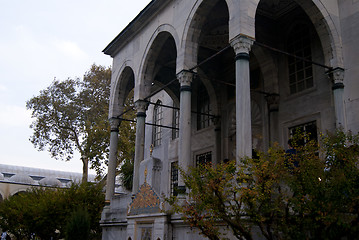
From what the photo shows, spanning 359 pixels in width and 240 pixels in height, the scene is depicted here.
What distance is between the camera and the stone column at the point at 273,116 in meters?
15.4

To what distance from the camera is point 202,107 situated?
20516mm

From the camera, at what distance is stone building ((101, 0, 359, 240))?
12094mm

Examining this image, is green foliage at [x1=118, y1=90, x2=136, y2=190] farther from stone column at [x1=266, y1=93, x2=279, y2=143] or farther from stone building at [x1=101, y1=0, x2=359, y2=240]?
stone column at [x1=266, y1=93, x2=279, y2=143]

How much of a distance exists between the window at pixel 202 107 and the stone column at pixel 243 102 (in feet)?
29.3

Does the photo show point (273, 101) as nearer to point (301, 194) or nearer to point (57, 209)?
point (301, 194)

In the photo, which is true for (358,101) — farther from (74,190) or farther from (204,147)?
(74,190)

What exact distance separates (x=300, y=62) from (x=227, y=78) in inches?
188

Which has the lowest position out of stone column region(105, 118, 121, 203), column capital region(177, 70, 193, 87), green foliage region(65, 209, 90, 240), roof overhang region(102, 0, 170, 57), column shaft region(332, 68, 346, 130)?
green foliage region(65, 209, 90, 240)

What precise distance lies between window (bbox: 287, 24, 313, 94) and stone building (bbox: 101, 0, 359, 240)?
40 mm

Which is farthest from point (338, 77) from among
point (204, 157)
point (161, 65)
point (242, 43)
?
point (161, 65)

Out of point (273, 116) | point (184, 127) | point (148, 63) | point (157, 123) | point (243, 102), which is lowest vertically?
point (184, 127)

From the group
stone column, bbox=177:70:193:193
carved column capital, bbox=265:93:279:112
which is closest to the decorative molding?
carved column capital, bbox=265:93:279:112

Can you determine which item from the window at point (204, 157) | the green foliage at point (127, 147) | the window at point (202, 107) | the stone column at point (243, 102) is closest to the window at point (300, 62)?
the stone column at point (243, 102)

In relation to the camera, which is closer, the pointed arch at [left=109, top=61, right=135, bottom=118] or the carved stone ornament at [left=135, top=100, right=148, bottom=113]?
the carved stone ornament at [left=135, top=100, right=148, bottom=113]
